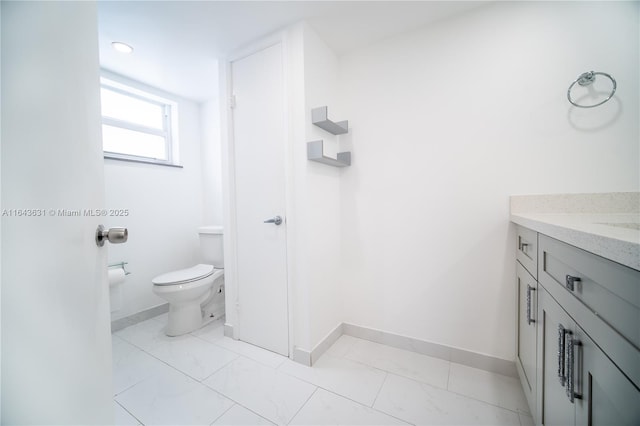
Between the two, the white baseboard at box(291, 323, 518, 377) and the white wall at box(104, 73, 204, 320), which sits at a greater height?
the white wall at box(104, 73, 204, 320)

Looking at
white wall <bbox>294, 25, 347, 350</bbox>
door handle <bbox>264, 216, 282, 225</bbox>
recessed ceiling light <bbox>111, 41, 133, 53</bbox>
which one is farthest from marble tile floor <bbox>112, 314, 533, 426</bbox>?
recessed ceiling light <bbox>111, 41, 133, 53</bbox>

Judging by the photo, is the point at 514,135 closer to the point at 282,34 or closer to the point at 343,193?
the point at 343,193

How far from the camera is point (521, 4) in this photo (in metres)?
1.40

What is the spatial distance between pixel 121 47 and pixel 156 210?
134 cm

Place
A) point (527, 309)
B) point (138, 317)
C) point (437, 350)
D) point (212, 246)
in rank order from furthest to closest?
1. point (212, 246)
2. point (138, 317)
3. point (437, 350)
4. point (527, 309)

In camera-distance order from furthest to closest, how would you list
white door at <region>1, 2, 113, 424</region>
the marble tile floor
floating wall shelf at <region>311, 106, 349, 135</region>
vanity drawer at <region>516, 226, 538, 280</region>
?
floating wall shelf at <region>311, 106, 349, 135</region>, the marble tile floor, vanity drawer at <region>516, 226, 538, 280</region>, white door at <region>1, 2, 113, 424</region>

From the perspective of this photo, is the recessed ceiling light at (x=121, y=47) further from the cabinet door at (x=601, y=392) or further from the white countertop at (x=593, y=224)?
the cabinet door at (x=601, y=392)

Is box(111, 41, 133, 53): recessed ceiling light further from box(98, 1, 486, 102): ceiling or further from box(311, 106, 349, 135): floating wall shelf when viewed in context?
box(311, 106, 349, 135): floating wall shelf

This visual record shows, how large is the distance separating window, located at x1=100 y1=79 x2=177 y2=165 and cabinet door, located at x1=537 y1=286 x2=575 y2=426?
294 cm

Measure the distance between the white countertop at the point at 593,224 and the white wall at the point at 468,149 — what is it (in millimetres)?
78

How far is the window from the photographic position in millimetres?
2195

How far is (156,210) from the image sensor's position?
2.42 m

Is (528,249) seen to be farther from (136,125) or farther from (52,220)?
(136,125)

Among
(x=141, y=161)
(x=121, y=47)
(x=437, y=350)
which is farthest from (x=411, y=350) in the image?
(x=121, y=47)
